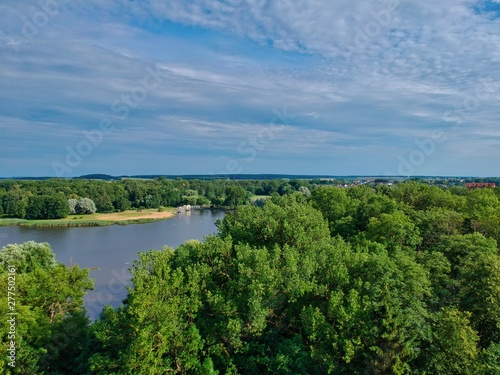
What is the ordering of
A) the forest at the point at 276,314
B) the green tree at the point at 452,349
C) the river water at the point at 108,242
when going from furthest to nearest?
the river water at the point at 108,242
the forest at the point at 276,314
the green tree at the point at 452,349

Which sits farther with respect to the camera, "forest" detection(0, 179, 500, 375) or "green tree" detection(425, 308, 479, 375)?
"forest" detection(0, 179, 500, 375)

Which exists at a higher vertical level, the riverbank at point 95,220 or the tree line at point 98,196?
the tree line at point 98,196

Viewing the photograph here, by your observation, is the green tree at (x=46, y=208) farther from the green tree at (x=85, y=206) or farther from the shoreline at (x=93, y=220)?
the green tree at (x=85, y=206)

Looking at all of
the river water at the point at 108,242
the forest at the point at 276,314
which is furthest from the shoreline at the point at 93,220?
the forest at the point at 276,314

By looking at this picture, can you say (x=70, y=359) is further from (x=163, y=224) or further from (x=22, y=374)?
(x=163, y=224)

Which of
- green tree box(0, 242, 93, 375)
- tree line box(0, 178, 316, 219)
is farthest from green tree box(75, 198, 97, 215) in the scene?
green tree box(0, 242, 93, 375)

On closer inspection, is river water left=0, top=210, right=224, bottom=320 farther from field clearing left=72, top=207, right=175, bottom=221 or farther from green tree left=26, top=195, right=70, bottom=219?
green tree left=26, top=195, right=70, bottom=219

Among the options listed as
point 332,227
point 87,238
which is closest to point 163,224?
point 87,238

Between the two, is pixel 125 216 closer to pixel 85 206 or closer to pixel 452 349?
pixel 85 206

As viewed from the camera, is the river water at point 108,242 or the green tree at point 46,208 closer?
the river water at point 108,242

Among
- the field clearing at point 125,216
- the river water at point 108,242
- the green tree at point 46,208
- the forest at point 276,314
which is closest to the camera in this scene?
the forest at point 276,314
